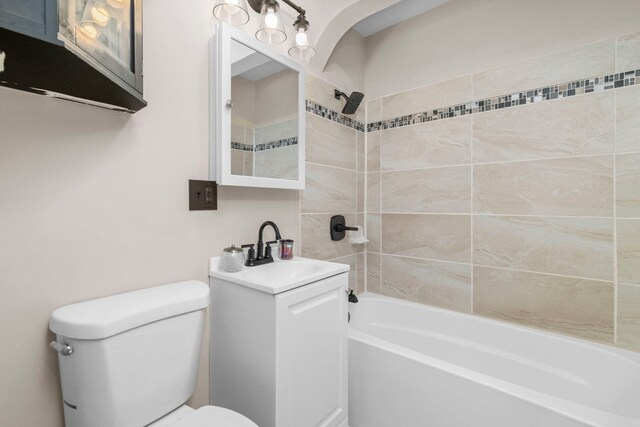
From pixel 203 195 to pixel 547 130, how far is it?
176 centimetres

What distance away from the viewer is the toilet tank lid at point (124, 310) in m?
0.79

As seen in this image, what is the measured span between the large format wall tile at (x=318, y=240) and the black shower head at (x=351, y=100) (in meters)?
0.70

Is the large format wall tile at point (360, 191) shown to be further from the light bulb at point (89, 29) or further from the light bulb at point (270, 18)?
the light bulb at point (89, 29)

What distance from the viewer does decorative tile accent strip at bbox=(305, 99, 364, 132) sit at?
1808 mm

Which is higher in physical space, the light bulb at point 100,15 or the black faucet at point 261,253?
the light bulb at point 100,15

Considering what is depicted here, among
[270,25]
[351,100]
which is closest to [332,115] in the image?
[351,100]

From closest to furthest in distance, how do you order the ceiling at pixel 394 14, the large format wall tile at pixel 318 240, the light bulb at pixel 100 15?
the light bulb at pixel 100 15
the large format wall tile at pixel 318 240
the ceiling at pixel 394 14

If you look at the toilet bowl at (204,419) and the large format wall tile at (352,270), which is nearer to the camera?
the toilet bowl at (204,419)

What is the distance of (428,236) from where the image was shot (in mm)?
1982

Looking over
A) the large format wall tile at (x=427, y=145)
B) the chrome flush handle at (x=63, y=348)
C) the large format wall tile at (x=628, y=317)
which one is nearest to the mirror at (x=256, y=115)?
the chrome flush handle at (x=63, y=348)

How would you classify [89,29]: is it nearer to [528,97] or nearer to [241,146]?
[241,146]

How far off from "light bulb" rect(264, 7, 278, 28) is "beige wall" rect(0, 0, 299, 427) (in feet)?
0.80

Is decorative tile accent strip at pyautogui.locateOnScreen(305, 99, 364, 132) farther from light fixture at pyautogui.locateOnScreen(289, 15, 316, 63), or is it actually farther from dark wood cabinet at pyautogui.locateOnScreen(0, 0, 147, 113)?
dark wood cabinet at pyautogui.locateOnScreen(0, 0, 147, 113)

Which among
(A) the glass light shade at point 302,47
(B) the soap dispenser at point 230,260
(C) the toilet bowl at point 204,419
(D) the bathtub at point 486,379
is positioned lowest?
(D) the bathtub at point 486,379
